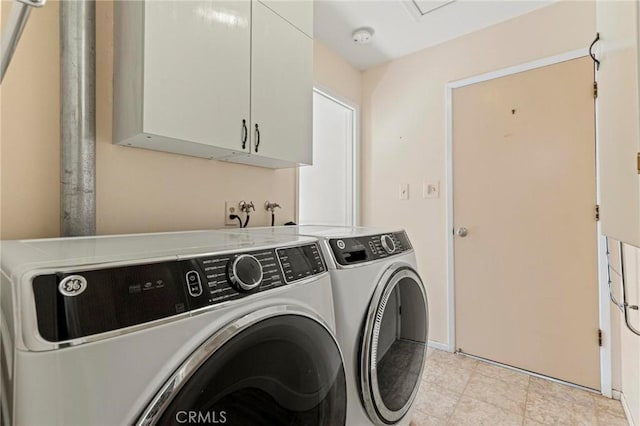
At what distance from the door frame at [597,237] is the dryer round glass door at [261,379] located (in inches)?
71.5

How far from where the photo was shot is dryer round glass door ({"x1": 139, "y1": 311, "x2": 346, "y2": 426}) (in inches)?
21.4

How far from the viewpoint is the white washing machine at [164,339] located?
43cm

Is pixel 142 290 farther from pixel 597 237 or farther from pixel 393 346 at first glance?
pixel 597 237

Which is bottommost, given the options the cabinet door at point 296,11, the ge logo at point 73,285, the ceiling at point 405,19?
the ge logo at point 73,285

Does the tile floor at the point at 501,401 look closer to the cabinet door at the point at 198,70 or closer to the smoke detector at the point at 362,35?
the cabinet door at the point at 198,70

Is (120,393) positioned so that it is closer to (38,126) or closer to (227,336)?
(227,336)

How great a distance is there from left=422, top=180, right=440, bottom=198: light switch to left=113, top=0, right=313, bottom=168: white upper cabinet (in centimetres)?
128

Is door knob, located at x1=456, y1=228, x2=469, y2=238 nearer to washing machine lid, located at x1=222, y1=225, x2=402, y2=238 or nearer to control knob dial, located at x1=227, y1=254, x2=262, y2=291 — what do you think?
washing machine lid, located at x1=222, y1=225, x2=402, y2=238

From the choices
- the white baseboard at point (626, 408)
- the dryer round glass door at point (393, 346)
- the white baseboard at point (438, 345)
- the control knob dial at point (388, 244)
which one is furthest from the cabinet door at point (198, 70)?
the white baseboard at point (626, 408)

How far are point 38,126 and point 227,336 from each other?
43.4 inches

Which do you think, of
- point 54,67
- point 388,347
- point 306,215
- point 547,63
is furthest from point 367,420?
point 547,63

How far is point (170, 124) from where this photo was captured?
114 centimetres

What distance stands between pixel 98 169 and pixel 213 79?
1.91ft

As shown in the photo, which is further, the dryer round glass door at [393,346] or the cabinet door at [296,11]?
the cabinet door at [296,11]
